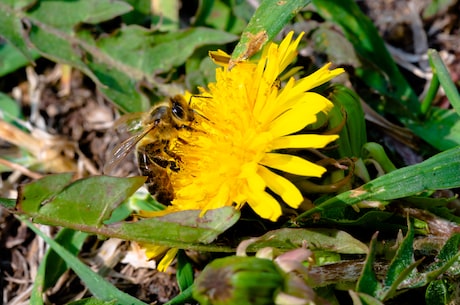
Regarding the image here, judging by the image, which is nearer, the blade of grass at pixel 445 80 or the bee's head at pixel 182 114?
the bee's head at pixel 182 114

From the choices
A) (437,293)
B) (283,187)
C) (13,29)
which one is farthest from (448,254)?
(13,29)

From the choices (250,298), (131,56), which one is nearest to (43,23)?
(131,56)

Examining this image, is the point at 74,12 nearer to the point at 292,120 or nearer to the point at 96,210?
the point at 96,210

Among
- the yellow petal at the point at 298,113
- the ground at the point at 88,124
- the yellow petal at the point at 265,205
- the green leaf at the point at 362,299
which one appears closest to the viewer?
the green leaf at the point at 362,299

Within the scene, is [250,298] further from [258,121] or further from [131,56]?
[131,56]

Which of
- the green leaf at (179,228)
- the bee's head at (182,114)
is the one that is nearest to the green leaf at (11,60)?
the bee's head at (182,114)

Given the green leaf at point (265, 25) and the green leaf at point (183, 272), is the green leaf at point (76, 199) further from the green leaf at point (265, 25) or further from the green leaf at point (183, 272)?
the green leaf at point (265, 25)
